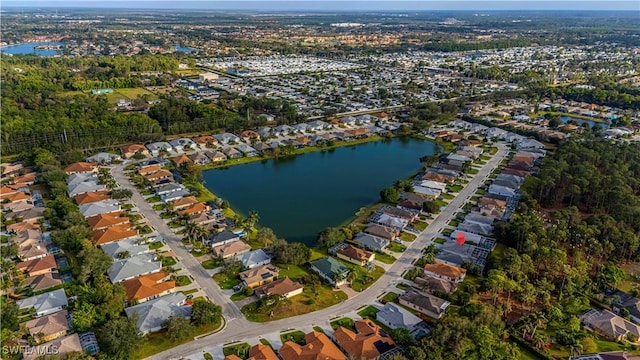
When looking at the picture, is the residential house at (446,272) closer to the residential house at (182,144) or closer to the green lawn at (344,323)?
the green lawn at (344,323)

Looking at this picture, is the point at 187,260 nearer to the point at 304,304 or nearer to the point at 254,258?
the point at 254,258

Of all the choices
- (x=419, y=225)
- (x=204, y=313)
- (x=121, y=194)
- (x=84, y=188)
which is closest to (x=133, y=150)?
(x=84, y=188)

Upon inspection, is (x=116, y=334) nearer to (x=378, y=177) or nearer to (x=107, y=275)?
(x=107, y=275)

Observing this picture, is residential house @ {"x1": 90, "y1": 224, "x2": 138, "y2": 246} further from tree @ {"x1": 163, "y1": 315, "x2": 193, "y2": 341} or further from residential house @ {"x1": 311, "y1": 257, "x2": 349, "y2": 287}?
residential house @ {"x1": 311, "y1": 257, "x2": 349, "y2": 287}

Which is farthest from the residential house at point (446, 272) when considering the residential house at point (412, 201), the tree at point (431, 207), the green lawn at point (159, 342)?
the green lawn at point (159, 342)

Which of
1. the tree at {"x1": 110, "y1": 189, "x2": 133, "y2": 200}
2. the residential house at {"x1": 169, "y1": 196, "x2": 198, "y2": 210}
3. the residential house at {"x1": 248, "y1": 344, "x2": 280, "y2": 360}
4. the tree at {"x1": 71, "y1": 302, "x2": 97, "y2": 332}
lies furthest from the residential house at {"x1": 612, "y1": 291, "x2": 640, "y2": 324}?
the tree at {"x1": 110, "y1": 189, "x2": 133, "y2": 200}
